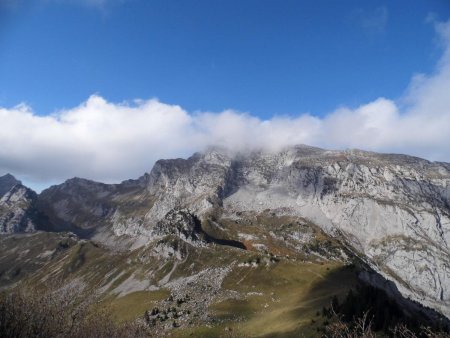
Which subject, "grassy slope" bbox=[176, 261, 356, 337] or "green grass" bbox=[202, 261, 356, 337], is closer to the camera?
"grassy slope" bbox=[176, 261, 356, 337]

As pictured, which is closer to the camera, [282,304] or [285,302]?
[282,304]

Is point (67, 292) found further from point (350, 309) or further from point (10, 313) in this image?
point (350, 309)

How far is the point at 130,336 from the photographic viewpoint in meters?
44.1

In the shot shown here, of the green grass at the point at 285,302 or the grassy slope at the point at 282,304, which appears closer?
the grassy slope at the point at 282,304

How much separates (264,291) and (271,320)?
70.1 meters

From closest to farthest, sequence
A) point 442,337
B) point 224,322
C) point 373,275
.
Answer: point 442,337
point 224,322
point 373,275

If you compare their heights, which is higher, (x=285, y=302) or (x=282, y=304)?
(x=285, y=302)

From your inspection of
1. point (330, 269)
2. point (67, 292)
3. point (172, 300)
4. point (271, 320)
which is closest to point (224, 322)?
point (271, 320)

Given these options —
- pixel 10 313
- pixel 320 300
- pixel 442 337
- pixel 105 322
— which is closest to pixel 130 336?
pixel 105 322

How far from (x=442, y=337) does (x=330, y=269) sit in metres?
171

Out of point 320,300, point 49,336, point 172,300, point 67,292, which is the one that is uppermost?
point 67,292

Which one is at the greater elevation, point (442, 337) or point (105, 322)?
point (442, 337)

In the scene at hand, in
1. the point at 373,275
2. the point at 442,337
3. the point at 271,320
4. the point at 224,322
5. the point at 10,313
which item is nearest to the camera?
the point at 442,337

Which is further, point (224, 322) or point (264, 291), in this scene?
point (264, 291)
